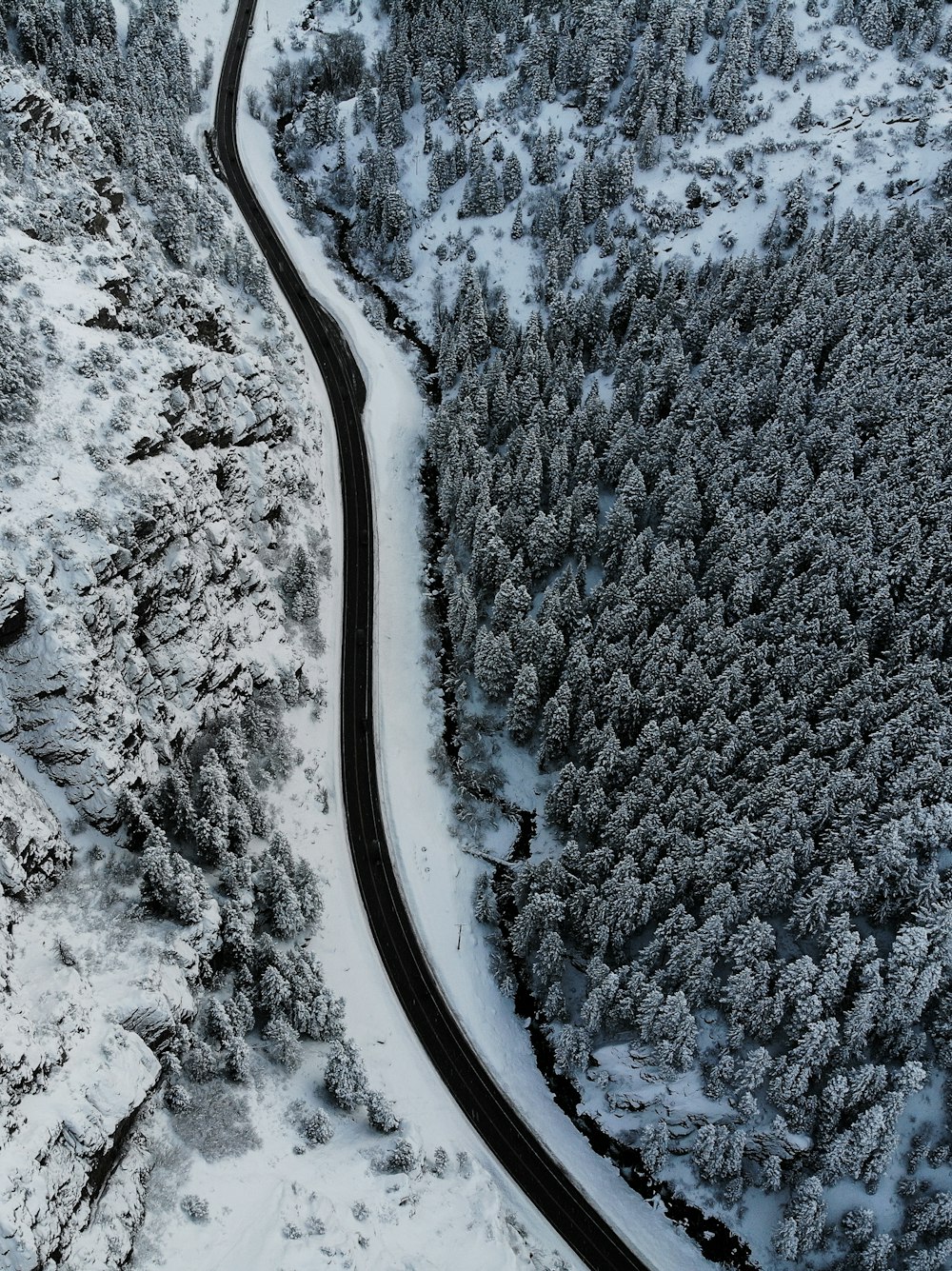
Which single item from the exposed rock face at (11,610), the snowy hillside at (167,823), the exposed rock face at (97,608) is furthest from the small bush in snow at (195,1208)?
the exposed rock face at (11,610)

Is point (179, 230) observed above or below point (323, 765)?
above

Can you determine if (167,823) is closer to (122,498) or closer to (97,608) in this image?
(97,608)

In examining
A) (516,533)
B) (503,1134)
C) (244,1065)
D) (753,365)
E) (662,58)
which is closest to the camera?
(244,1065)

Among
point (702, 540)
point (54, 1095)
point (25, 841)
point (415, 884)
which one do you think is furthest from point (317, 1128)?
point (702, 540)

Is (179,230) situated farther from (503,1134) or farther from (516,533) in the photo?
(503,1134)

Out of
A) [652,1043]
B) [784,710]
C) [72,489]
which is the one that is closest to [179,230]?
[72,489]

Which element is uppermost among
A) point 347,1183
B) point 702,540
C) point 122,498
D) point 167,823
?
point 122,498
